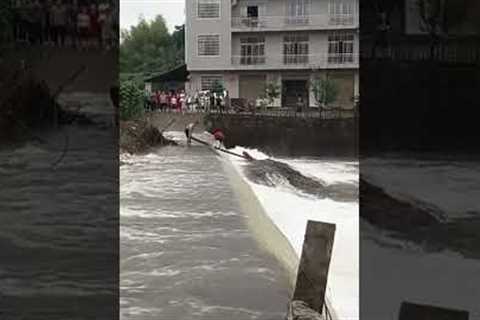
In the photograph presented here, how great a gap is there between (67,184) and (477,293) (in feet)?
4.24

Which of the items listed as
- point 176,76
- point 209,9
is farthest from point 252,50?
point 176,76

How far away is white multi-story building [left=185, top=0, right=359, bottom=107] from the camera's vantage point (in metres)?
6.76

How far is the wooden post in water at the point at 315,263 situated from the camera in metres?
2.72

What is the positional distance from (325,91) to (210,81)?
1.45 metres

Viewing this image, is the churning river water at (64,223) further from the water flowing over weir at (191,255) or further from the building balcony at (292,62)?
the building balcony at (292,62)

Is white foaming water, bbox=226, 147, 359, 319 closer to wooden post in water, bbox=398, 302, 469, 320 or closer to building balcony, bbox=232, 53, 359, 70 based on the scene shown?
building balcony, bbox=232, 53, 359, 70

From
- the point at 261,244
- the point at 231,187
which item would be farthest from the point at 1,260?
the point at 231,187

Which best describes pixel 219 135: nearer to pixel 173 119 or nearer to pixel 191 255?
pixel 173 119

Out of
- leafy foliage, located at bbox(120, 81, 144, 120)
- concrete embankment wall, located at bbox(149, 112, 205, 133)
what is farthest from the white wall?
concrete embankment wall, located at bbox(149, 112, 205, 133)

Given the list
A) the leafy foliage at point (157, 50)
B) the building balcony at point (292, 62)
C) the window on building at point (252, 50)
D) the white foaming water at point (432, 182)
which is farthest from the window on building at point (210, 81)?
the white foaming water at point (432, 182)

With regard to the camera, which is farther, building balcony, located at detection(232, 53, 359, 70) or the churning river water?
building balcony, located at detection(232, 53, 359, 70)

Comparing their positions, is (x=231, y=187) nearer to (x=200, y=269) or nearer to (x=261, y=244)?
(x=261, y=244)

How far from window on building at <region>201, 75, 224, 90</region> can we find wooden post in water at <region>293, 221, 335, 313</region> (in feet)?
13.2

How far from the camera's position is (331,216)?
6.82 meters
